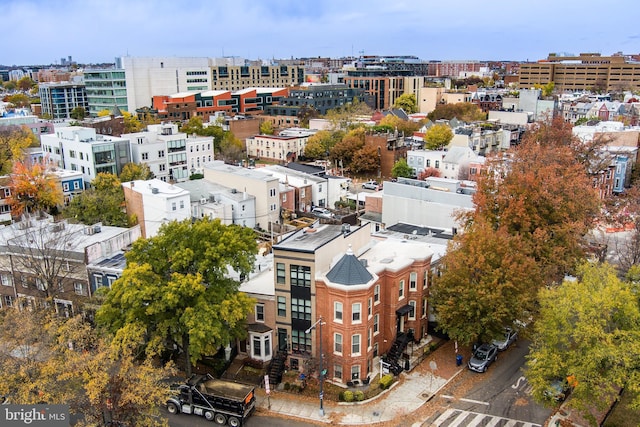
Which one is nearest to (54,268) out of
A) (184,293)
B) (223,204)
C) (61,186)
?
(184,293)

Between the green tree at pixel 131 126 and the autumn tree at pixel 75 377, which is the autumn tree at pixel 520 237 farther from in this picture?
the green tree at pixel 131 126

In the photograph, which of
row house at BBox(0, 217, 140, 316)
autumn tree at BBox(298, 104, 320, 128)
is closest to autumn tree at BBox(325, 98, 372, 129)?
autumn tree at BBox(298, 104, 320, 128)

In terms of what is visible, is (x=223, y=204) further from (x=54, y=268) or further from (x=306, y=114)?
(x=306, y=114)

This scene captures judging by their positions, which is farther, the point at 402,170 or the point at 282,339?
the point at 402,170

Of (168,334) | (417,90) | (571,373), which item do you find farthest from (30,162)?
(417,90)

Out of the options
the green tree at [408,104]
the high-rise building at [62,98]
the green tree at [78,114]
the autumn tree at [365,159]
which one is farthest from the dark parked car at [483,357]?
the high-rise building at [62,98]

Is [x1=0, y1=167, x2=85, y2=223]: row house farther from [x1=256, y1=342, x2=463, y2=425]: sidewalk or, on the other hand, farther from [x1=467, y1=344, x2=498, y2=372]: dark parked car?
[x1=467, y1=344, x2=498, y2=372]: dark parked car
